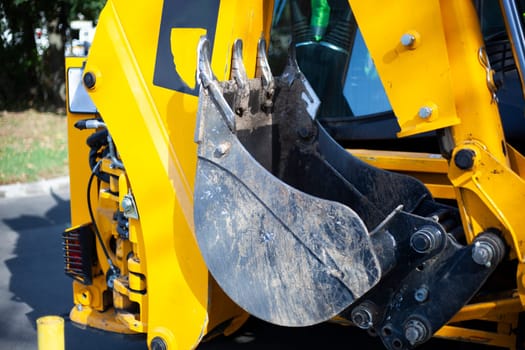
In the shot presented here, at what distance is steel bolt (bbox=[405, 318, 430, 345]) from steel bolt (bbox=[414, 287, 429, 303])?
0.08 metres

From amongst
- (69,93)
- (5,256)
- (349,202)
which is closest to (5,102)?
(5,256)

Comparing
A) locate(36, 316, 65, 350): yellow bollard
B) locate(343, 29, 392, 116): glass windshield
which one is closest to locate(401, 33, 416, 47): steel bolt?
locate(36, 316, 65, 350): yellow bollard

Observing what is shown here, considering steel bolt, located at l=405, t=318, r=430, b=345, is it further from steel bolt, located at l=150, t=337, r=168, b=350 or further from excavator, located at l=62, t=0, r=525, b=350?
steel bolt, located at l=150, t=337, r=168, b=350

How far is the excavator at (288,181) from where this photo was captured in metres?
2.62

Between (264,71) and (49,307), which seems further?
(49,307)

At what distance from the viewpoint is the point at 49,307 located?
17.1ft

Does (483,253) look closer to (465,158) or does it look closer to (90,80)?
(465,158)

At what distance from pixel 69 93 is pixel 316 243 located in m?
2.12

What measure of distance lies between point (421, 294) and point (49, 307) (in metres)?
3.29

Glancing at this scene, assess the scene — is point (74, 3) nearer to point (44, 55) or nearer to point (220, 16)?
point (44, 55)

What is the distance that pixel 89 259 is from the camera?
4.00 meters

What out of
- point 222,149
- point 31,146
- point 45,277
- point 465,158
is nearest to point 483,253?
point 465,158

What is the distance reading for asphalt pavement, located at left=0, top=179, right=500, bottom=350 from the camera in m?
4.54

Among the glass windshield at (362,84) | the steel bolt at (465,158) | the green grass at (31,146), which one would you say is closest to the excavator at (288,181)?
the steel bolt at (465,158)
